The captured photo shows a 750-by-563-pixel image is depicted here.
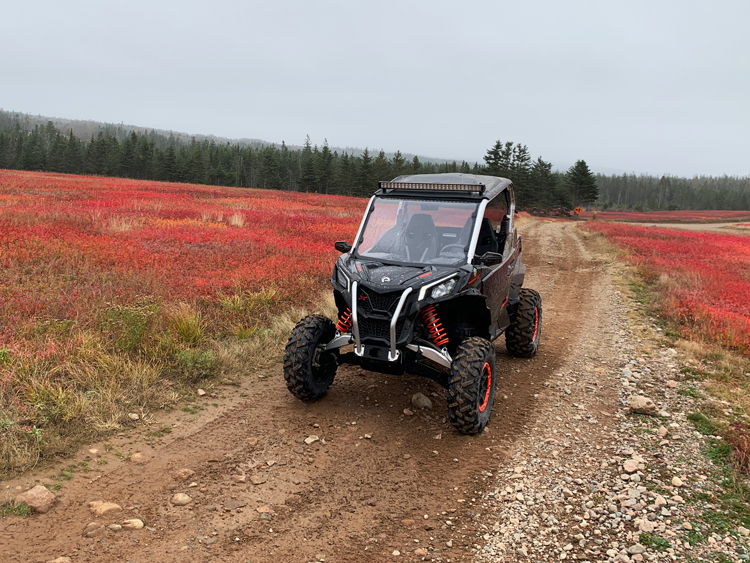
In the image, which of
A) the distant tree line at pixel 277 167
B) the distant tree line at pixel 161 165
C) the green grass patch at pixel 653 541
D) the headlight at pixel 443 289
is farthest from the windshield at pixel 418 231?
the distant tree line at pixel 161 165

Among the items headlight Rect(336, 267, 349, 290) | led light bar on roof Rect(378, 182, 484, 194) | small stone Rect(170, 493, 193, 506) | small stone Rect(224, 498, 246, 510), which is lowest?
small stone Rect(224, 498, 246, 510)

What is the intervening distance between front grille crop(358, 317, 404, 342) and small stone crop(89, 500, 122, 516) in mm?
2523

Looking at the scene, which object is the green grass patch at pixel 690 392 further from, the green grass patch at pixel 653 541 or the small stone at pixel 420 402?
the small stone at pixel 420 402

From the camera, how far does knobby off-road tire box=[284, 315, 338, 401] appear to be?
5199 mm

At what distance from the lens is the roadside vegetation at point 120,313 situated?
4.74 meters

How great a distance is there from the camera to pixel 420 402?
564 cm

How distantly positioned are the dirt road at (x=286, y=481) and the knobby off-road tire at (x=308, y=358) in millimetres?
261

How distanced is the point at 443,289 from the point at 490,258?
0.74 metres

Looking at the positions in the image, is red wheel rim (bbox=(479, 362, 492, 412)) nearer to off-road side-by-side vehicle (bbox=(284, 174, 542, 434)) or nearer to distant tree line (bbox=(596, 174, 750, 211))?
off-road side-by-side vehicle (bbox=(284, 174, 542, 434))

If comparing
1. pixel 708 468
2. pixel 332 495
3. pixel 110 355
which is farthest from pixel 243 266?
pixel 708 468

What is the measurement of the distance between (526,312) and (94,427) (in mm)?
5772

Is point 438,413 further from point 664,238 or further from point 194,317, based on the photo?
point 664,238

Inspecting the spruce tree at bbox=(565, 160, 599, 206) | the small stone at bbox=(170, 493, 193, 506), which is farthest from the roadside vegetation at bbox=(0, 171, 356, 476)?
the spruce tree at bbox=(565, 160, 599, 206)

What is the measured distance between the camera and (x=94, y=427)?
458 centimetres
